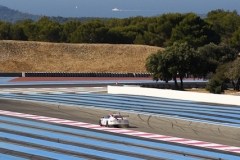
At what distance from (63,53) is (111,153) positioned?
218ft

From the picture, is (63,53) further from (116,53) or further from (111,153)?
(111,153)

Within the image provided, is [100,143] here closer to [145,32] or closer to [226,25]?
[145,32]

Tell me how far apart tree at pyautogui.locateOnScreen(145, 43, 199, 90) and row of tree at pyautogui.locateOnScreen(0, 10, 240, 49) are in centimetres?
3312

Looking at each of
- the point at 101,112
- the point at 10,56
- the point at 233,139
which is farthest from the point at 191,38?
the point at 233,139

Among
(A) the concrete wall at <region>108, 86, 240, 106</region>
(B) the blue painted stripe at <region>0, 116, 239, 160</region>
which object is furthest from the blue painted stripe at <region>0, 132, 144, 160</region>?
(A) the concrete wall at <region>108, 86, 240, 106</region>

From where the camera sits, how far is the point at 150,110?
3841 centimetres

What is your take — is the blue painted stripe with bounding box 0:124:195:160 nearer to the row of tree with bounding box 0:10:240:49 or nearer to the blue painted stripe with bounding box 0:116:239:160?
the blue painted stripe with bounding box 0:116:239:160

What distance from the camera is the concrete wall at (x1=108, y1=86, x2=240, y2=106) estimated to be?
41062mm

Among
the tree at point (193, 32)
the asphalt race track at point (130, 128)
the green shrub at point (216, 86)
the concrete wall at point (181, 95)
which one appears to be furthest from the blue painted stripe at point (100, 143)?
the tree at point (193, 32)

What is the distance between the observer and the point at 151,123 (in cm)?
3194

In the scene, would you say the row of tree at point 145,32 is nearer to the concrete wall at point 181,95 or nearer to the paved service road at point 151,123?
the concrete wall at point 181,95

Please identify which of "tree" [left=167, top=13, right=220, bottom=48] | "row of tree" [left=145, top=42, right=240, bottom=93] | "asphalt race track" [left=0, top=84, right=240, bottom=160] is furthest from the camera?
"tree" [left=167, top=13, right=220, bottom=48]

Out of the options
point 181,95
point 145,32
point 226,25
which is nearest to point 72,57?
point 145,32

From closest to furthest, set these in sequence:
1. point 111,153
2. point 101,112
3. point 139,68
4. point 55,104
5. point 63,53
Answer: point 111,153
point 101,112
point 55,104
point 139,68
point 63,53
